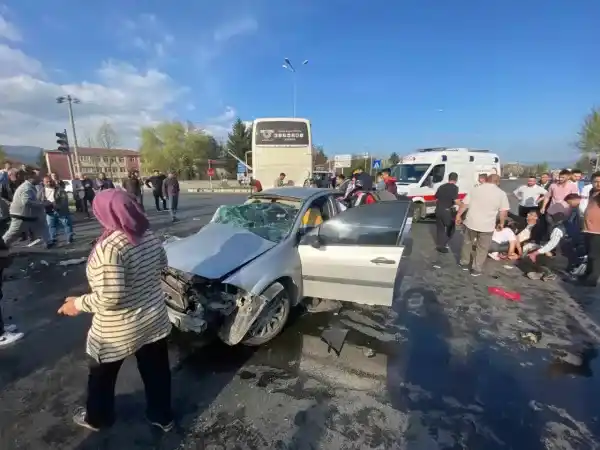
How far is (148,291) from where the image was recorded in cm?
188

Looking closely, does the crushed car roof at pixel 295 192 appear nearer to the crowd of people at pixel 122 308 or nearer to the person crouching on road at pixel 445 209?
the crowd of people at pixel 122 308

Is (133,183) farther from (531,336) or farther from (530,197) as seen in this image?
(530,197)

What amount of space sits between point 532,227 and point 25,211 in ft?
34.5

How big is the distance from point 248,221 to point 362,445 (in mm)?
2836

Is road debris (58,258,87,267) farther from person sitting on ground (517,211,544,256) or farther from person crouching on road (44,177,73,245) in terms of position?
person sitting on ground (517,211,544,256)


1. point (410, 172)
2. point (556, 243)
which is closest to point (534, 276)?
point (556, 243)

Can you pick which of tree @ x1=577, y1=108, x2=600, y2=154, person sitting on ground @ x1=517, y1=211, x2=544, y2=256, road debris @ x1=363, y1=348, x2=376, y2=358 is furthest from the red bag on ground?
tree @ x1=577, y1=108, x2=600, y2=154

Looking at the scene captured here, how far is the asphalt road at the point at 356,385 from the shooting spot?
222cm

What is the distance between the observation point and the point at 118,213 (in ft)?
5.45

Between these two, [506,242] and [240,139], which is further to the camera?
[240,139]

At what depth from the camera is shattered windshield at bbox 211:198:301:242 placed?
3.90 meters

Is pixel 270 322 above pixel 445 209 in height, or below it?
below

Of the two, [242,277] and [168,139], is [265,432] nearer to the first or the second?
[242,277]

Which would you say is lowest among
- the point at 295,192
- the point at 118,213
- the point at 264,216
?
the point at 264,216
